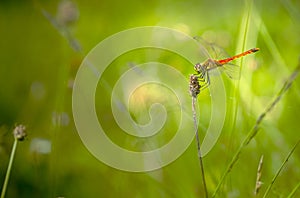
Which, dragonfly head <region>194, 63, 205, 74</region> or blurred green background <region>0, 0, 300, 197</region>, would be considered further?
blurred green background <region>0, 0, 300, 197</region>

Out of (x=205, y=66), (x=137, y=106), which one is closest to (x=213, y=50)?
(x=205, y=66)

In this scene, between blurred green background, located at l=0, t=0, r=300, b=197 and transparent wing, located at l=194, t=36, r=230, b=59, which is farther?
blurred green background, located at l=0, t=0, r=300, b=197

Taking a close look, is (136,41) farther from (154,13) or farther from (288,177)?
(288,177)

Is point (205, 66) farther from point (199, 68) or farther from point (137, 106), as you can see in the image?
point (137, 106)

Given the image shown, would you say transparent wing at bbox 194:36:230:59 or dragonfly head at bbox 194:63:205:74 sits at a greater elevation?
transparent wing at bbox 194:36:230:59

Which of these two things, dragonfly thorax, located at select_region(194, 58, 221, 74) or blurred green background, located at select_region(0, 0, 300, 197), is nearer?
dragonfly thorax, located at select_region(194, 58, 221, 74)

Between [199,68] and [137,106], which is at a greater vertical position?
[137,106]

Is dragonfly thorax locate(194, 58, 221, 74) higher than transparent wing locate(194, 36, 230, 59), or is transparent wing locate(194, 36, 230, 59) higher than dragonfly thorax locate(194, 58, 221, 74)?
transparent wing locate(194, 36, 230, 59)

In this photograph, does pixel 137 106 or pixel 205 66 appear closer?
pixel 205 66

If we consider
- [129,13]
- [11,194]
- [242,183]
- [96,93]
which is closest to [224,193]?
[242,183]
